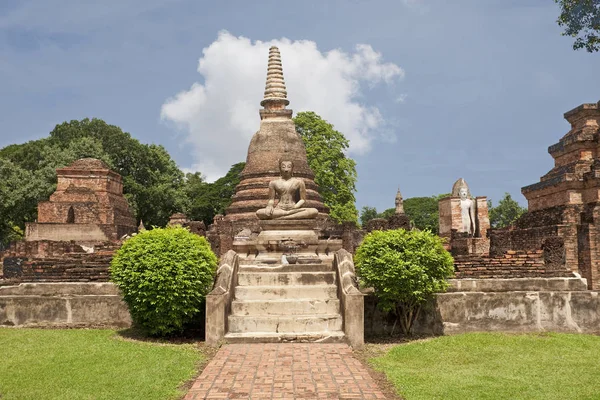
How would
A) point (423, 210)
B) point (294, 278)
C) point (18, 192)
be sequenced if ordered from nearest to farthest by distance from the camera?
point (294, 278)
point (18, 192)
point (423, 210)

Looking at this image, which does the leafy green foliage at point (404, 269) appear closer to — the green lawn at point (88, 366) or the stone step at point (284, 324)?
the stone step at point (284, 324)

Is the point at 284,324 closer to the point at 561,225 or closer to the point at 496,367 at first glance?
the point at 496,367

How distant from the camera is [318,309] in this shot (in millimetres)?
10578

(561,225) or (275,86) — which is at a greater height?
(275,86)

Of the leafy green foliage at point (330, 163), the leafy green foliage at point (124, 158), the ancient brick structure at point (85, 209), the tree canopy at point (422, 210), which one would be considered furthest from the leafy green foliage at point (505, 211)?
the ancient brick structure at point (85, 209)

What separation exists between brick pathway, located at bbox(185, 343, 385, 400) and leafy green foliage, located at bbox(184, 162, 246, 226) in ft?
136

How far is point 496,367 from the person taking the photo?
8320mm

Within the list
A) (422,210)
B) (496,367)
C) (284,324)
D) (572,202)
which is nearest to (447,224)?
(572,202)

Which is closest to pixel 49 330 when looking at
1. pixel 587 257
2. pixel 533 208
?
pixel 587 257

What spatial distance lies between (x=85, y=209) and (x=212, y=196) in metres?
23.6

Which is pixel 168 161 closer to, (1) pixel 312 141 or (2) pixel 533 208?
(1) pixel 312 141

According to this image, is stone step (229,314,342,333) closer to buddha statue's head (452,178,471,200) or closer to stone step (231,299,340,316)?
stone step (231,299,340,316)

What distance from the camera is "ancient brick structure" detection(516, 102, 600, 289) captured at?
46.8ft

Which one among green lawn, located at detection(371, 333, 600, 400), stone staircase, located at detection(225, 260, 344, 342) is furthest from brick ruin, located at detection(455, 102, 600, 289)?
stone staircase, located at detection(225, 260, 344, 342)
